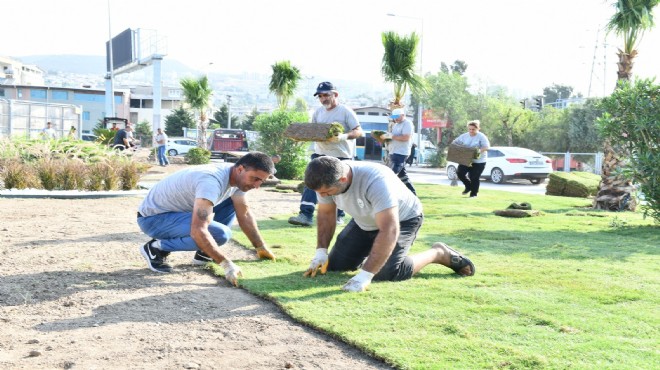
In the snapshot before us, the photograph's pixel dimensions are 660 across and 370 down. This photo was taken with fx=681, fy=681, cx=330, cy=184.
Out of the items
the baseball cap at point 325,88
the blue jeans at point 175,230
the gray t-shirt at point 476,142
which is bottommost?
the blue jeans at point 175,230

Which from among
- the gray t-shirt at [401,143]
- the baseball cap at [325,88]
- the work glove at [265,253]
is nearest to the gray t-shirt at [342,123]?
the baseball cap at [325,88]

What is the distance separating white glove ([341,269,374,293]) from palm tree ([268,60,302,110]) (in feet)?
73.0

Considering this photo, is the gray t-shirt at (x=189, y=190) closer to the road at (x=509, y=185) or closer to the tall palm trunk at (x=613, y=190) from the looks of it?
the tall palm trunk at (x=613, y=190)

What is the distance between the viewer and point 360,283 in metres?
5.14

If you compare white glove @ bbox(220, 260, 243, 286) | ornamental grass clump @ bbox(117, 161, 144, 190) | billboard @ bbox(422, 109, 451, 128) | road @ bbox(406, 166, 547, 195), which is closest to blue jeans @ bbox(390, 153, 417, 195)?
ornamental grass clump @ bbox(117, 161, 144, 190)

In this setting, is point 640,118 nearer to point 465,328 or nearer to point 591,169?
point 465,328

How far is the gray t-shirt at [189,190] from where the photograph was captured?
5.47 metres

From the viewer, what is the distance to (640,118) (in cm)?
1017

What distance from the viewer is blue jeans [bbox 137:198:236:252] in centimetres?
590

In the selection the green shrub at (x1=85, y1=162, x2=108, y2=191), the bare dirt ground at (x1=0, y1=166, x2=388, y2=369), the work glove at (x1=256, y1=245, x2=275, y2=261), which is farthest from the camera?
the green shrub at (x1=85, y1=162, x2=108, y2=191)

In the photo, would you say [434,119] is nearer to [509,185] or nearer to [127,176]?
[509,185]

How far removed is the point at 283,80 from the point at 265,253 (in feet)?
69.6

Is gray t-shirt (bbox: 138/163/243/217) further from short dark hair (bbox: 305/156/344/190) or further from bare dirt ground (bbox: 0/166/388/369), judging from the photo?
short dark hair (bbox: 305/156/344/190)

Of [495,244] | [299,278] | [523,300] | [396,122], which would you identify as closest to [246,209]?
[299,278]
